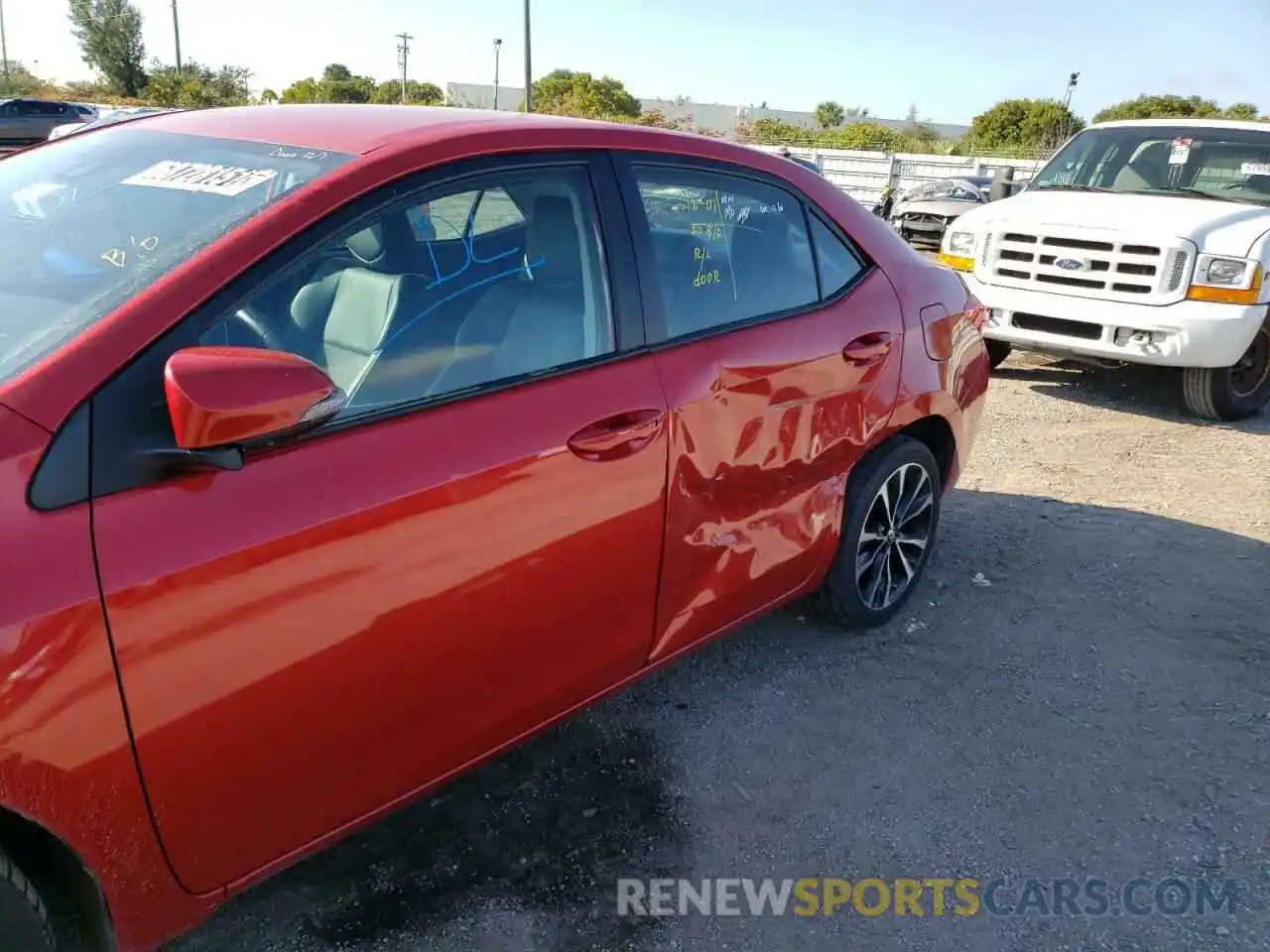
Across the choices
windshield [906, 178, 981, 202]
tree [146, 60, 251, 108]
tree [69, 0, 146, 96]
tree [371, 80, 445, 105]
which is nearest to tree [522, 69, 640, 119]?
tree [371, 80, 445, 105]

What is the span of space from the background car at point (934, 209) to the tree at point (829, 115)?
153ft

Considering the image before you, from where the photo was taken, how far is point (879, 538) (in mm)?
3557

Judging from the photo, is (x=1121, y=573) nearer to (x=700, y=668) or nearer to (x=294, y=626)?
(x=700, y=668)

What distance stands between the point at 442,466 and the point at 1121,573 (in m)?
3.42

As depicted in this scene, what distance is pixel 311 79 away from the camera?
5938 cm

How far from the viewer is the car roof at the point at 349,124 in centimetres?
217

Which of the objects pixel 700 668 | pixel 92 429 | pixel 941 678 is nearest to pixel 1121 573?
pixel 941 678

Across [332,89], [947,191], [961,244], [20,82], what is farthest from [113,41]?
[961,244]

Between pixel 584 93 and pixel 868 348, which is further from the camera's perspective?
pixel 584 93

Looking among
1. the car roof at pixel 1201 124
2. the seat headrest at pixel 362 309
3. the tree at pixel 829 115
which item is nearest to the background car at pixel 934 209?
the car roof at pixel 1201 124

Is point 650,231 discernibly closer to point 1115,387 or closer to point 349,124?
point 349,124

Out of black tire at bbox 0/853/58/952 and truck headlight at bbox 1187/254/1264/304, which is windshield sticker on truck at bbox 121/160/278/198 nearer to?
black tire at bbox 0/853/58/952

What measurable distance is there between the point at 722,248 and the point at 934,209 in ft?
42.6

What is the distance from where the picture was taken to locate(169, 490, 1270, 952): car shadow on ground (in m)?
2.36
